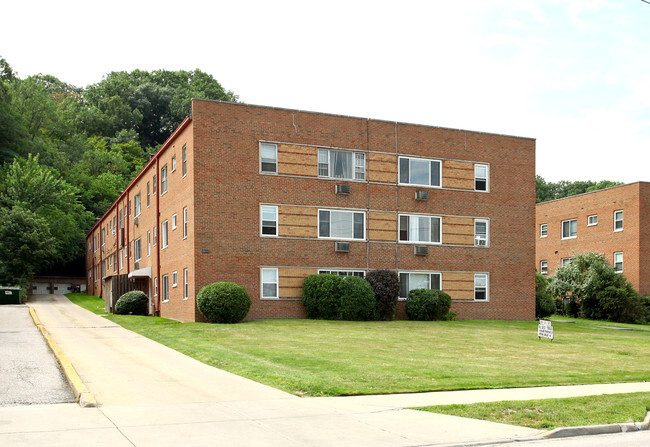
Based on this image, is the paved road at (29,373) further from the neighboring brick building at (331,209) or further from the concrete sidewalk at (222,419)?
the neighboring brick building at (331,209)

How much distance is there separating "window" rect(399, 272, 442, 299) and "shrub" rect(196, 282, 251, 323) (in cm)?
856

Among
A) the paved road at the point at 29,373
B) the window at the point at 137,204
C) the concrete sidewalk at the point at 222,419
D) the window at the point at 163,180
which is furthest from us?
the window at the point at 137,204

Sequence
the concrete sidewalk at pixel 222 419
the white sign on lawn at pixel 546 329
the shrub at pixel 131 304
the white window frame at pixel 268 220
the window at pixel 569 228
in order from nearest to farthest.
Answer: the concrete sidewalk at pixel 222 419 → the white sign on lawn at pixel 546 329 → the white window frame at pixel 268 220 → the shrub at pixel 131 304 → the window at pixel 569 228

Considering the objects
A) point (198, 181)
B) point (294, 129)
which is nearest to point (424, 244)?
point (294, 129)

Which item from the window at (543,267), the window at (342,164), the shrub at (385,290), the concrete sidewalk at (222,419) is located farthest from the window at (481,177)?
the concrete sidewalk at (222,419)

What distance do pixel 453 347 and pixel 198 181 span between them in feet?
44.9

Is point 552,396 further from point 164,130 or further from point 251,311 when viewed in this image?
point 164,130

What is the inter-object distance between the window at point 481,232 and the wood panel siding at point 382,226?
456 centimetres

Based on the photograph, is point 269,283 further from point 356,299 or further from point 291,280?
point 356,299

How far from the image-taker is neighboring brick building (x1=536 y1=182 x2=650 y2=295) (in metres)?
44.1

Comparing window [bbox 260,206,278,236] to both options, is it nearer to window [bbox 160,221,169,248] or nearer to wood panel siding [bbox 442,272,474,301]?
window [bbox 160,221,169,248]

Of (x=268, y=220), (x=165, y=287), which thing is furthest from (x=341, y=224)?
(x=165, y=287)

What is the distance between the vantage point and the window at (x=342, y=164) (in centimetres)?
3152

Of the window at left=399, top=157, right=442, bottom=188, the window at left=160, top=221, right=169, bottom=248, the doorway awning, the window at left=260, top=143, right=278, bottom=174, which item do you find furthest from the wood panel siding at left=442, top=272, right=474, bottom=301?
the doorway awning
